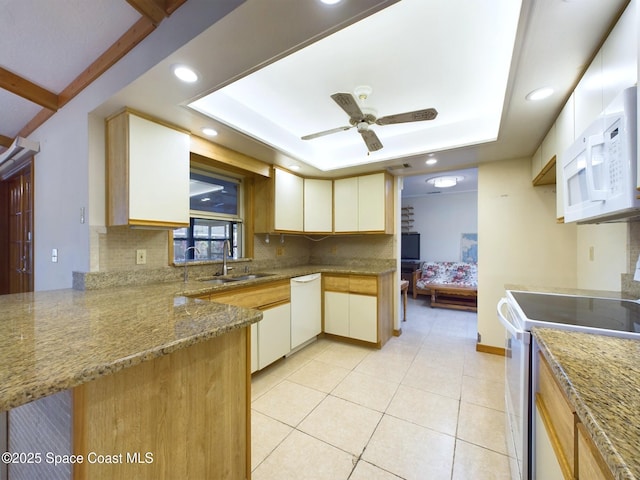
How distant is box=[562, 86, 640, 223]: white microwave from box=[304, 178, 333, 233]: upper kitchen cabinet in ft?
8.31

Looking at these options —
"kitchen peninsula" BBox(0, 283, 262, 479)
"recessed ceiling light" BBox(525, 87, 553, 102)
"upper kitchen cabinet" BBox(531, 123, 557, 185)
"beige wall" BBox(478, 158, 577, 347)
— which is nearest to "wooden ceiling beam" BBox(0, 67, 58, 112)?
"kitchen peninsula" BBox(0, 283, 262, 479)

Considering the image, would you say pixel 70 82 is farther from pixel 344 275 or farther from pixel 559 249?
pixel 559 249

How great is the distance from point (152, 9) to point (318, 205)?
245 cm

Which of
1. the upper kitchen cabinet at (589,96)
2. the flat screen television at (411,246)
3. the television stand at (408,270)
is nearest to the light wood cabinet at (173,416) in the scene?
the upper kitchen cabinet at (589,96)

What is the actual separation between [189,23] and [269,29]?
1.28ft

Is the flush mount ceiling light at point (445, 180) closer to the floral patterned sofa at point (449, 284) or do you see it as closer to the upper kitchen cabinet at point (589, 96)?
the floral patterned sofa at point (449, 284)

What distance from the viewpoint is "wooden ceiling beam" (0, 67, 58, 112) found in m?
1.80

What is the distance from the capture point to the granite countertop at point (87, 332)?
623mm

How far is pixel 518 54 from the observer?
125 centimetres

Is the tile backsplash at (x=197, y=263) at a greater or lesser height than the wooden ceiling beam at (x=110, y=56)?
lesser

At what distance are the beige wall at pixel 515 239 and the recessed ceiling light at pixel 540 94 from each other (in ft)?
4.52

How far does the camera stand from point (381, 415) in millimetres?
1849

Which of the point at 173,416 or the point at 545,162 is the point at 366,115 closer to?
the point at 545,162

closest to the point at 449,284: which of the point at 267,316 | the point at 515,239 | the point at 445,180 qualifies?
the point at 445,180
